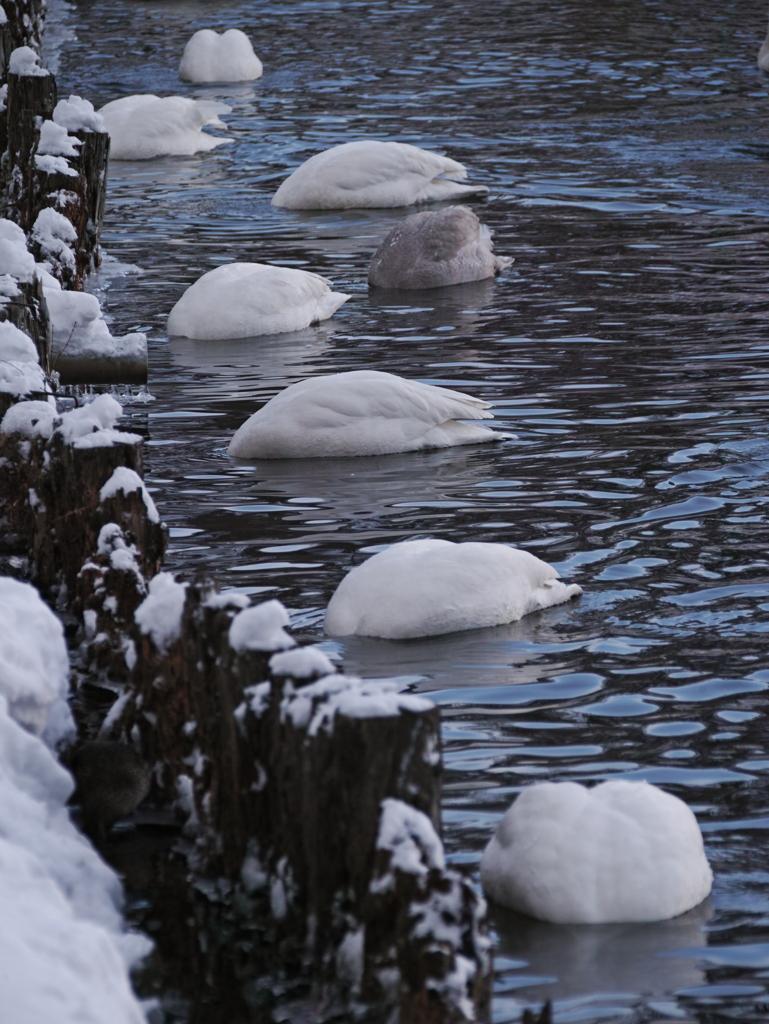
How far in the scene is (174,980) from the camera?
3.29m

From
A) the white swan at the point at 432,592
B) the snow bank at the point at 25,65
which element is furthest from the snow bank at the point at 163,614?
the snow bank at the point at 25,65

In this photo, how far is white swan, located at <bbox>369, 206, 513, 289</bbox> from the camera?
12023 mm

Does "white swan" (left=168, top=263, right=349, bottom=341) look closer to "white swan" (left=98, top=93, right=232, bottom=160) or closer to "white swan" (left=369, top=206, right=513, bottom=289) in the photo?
"white swan" (left=369, top=206, right=513, bottom=289)

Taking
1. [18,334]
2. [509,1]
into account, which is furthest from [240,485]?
[509,1]

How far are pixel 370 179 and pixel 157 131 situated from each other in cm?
337

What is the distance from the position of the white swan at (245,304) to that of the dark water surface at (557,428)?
6.0 inches

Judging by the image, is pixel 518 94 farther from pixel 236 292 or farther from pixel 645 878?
pixel 645 878

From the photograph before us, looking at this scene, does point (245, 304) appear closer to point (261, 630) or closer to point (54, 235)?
point (54, 235)

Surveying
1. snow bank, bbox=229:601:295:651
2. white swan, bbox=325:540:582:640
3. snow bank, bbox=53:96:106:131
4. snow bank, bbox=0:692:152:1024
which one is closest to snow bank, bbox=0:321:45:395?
white swan, bbox=325:540:582:640

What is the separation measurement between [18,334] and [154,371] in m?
4.22

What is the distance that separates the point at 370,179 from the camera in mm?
14930

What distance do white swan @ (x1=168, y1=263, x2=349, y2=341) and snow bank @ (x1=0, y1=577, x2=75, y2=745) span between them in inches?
262

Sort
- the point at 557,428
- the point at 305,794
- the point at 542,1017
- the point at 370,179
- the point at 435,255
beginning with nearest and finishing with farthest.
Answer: the point at 542,1017
the point at 305,794
the point at 557,428
the point at 435,255
the point at 370,179

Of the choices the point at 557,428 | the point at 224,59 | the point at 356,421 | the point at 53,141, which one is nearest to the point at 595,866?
the point at 356,421
